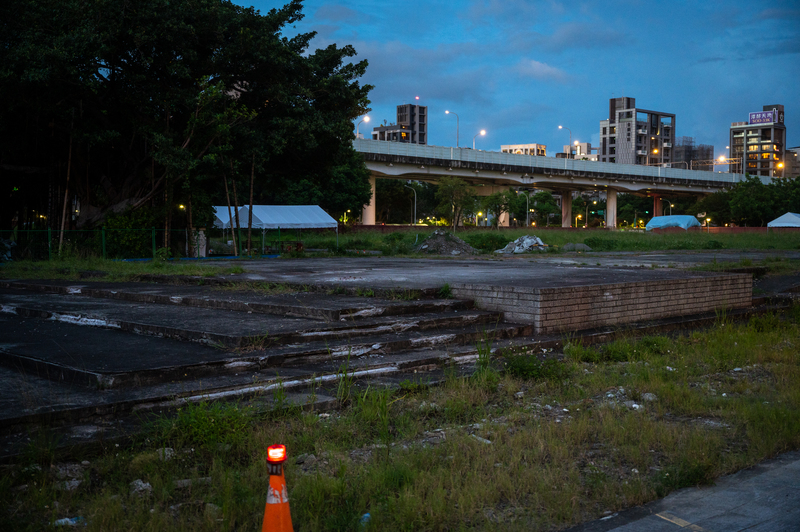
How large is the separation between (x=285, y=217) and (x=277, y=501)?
107 feet

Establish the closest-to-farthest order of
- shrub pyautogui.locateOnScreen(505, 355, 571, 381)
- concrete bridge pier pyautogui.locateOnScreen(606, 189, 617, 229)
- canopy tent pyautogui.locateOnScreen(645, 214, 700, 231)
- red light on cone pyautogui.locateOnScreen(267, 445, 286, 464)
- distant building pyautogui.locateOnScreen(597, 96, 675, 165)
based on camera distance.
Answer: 1. red light on cone pyautogui.locateOnScreen(267, 445, 286, 464)
2. shrub pyautogui.locateOnScreen(505, 355, 571, 381)
3. canopy tent pyautogui.locateOnScreen(645, 214, 700, 231)
4. concrete bridge pier pyautogui.locateOnScreen(606, 189, 617, 229)
5. distant building pyautogui.locateOnScreen(597, 96, 675, 165)

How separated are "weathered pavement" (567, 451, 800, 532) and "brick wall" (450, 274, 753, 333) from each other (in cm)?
428

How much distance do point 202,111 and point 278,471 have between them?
2066cm

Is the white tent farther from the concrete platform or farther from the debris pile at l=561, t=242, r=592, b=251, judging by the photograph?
the concrete platform

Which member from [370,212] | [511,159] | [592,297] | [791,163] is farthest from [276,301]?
[791,163]

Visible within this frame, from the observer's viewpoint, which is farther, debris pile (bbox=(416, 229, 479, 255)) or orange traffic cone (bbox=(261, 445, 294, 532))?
debris pile (bbox=(416, 229, 479, 255))

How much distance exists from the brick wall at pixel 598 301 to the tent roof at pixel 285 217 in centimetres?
2539

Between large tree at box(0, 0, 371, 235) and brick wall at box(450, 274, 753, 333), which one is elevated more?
large tree at box(0, 0, 371, 235)

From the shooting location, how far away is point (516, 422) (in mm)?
5316

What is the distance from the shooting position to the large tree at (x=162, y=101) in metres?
19.5

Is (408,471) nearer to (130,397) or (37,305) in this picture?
(130,397)

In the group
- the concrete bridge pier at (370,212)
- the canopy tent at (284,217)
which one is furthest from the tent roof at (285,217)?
the concrete bridge pier at (370,212)

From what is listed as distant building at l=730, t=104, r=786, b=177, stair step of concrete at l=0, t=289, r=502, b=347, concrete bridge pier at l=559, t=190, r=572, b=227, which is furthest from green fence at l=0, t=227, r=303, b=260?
distant building at l=730, t=104, r=786, b=177

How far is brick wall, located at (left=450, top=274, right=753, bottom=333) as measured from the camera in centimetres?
851
